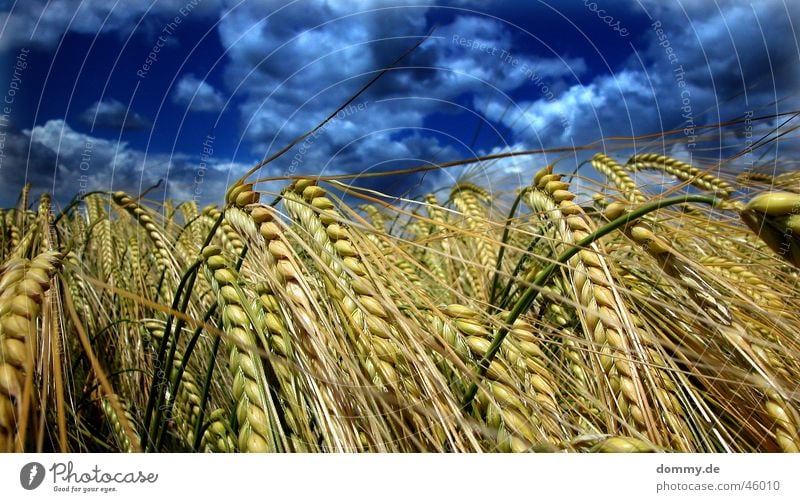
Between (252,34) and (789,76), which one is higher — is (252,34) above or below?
above

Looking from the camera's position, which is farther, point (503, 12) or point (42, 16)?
point (503, 12)

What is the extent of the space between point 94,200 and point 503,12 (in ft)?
5.60

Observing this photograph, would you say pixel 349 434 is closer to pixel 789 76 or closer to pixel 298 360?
pixel 298 360

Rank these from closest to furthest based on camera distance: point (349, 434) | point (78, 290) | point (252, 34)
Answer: point (349, 434) → point (252, 34) → point (78, 290)

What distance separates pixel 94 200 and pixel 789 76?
82.8 inches

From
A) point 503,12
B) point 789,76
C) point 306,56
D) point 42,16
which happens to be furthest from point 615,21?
point 42,16

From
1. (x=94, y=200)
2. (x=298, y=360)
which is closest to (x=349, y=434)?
(x=298, y=360)

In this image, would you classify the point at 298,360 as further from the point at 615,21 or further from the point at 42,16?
the point at 615,21
